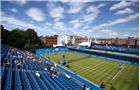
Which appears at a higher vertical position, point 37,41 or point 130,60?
point 37,41

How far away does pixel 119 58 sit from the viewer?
27781mm

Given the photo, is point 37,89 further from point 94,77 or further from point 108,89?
point 94,77

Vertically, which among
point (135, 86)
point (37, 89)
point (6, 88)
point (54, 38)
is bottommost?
point (135, 86)

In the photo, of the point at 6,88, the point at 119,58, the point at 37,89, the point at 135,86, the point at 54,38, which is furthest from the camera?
the point at 54,38

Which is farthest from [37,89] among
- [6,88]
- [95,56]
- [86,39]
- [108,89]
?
[86,39]

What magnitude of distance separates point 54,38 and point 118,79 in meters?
68.1

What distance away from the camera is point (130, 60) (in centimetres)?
2552

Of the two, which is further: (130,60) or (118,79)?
(130,60)

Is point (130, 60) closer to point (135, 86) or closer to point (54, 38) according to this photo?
point (135, 86)

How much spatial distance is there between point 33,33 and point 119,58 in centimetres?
4548

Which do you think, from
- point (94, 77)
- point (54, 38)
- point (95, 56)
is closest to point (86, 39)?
point (54, 38)

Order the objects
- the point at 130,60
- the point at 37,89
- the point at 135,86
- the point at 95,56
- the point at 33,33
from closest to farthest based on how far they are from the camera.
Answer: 1. the point at 37,89
2. the point at 135,86
3. the point at 130,60
4. the point at 95,56
5. the point at 33,33

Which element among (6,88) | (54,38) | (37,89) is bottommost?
(37,89)

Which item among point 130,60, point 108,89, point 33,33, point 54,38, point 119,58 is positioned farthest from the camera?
point 54,38
